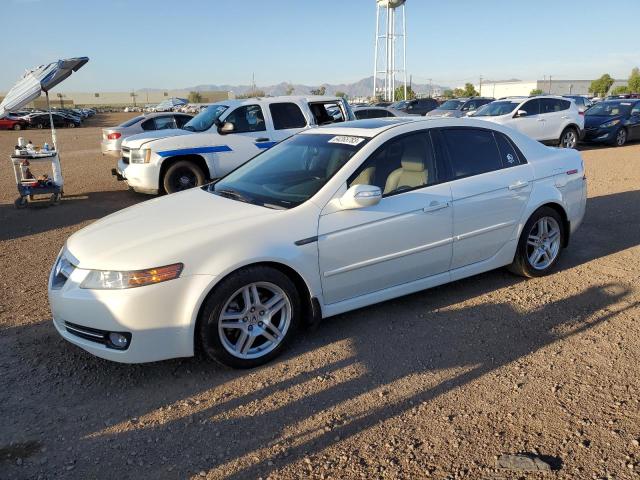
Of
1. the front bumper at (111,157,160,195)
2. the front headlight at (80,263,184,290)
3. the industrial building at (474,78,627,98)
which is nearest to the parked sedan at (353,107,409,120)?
the front bumper at (111,157,160,195)

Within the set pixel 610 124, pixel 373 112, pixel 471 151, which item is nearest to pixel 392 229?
pixel 471 151

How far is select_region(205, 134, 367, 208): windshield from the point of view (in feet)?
13.4

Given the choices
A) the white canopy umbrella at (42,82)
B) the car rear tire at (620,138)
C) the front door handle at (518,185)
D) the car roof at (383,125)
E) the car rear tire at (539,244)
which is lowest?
the car rear tire at (620,138)

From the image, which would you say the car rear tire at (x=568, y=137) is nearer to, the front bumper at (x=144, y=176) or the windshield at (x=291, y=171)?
the front bumper at (x=144, y=176)

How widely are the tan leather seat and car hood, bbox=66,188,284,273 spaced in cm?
102

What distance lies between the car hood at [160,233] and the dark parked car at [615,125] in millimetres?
16588

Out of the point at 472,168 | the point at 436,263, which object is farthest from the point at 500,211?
the point at 436,263

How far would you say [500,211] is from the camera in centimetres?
468

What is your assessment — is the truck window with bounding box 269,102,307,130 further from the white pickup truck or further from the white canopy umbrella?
the white canopy umbrella

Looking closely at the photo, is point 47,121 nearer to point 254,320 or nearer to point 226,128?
point 226,128

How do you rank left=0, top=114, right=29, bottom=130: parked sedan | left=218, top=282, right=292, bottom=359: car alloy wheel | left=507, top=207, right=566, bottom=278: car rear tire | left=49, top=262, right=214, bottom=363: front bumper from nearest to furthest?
left=49, top=262, right=214, bottom=363: front bumper < left=218, top=282, right=292, bottom=359: car alloy wheel < left=507, top=207, right=566, bottom=278: car rear tire < left=0, top=114, right=29, bottom=130: parked sedan

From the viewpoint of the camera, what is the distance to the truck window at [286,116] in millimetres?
9617

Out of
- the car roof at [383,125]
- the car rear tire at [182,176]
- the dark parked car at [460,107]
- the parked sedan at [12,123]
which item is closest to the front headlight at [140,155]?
the car rear tire at [182,176]

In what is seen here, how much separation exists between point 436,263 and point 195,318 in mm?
2029
